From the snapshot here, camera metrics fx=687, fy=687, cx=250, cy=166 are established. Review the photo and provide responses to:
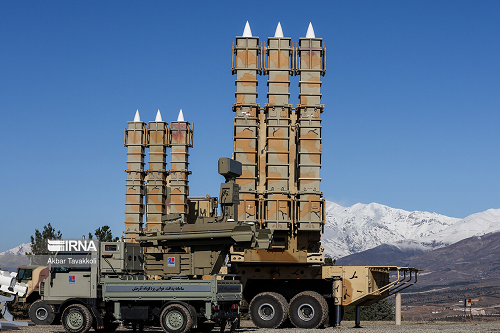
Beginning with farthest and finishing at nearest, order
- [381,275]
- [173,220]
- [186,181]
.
Answer: 1. [186,181]
2. [381,275]
3. [173,220]

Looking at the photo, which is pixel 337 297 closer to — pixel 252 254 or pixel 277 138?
pixel 252 254

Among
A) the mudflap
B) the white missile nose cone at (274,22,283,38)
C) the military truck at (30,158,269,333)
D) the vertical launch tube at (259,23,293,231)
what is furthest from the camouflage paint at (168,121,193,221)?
the mudflap

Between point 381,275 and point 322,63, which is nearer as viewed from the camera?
point 381,275

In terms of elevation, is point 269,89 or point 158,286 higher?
point 269,89

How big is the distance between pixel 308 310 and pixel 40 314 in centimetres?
1029

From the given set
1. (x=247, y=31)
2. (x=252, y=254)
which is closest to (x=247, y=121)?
(x=247, y=31)

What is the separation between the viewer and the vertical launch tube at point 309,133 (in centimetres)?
2703

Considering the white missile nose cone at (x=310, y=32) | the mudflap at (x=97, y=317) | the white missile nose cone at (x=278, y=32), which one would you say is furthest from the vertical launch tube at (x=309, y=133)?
the mudflap at (x=97, y=317)

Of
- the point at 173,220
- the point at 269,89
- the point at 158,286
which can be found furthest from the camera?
the point at 269,89

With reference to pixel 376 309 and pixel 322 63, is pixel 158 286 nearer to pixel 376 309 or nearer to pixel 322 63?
pixel 322 63

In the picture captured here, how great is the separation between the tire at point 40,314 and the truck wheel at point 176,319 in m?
8.27

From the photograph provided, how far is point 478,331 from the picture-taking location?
20781mm

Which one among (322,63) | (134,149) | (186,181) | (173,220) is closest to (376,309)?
(186,181)

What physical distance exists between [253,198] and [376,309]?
2147cm
